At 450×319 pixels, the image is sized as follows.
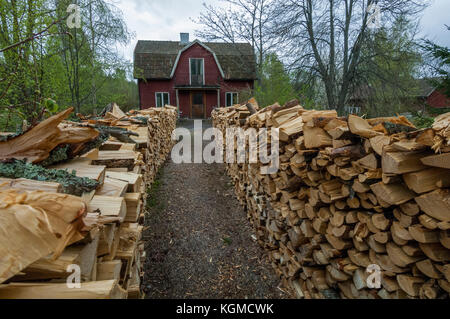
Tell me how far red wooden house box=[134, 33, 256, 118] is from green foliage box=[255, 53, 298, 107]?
957 centimetres

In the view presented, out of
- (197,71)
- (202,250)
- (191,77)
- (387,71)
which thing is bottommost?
(202,250)

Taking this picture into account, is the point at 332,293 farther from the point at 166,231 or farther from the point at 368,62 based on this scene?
the point at 368,62

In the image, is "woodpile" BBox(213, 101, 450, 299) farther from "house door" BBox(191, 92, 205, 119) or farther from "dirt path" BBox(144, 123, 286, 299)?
"house door" BBox(191, 92, 205, 119)

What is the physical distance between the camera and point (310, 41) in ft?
31.3

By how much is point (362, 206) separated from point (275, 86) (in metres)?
6.52

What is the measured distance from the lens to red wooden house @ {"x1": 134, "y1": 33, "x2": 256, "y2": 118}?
1836 cm

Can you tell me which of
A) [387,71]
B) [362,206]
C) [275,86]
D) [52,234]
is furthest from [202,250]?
[387,71]

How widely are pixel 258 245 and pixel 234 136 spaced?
8.89ft

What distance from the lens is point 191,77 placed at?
18766mm

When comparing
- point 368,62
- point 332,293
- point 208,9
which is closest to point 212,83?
point 208,9

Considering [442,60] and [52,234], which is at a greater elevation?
[442,60]

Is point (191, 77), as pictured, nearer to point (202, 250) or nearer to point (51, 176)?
point (202, 250)

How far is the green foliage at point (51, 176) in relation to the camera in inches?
50.2

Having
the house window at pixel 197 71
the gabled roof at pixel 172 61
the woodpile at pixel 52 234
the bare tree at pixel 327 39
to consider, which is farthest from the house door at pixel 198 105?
the woodpile at pixel 52 234
